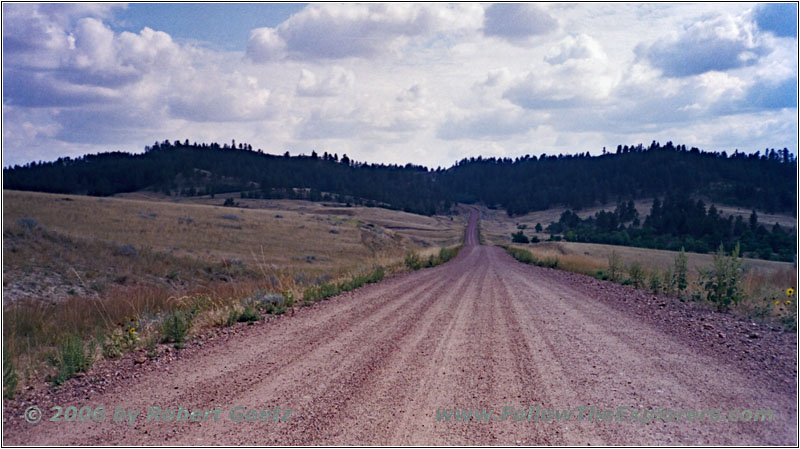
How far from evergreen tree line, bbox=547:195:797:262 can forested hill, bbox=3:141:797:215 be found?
19.1m

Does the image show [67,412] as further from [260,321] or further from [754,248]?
[754,248]

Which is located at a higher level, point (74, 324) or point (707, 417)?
point (707, 417)

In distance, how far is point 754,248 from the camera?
64625 mm

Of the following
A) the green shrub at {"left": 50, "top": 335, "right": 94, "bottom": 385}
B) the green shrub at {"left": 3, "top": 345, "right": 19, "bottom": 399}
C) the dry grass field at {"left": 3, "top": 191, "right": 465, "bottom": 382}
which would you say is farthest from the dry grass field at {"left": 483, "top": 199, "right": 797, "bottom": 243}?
the green shrub at {"left": 3, "top": 345, "right": 19, "bottom": 399}

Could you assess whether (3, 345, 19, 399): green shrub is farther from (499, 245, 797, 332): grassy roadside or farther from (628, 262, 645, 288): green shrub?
(628, 262, 645, 288): green shrub

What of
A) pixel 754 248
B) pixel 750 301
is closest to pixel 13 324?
pixel 750 301

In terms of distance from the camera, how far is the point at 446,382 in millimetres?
6074

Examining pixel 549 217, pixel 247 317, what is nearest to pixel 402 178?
pixel 549 217

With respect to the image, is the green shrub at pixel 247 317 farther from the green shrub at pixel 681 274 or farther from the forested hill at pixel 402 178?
the forested hill at pixel 402 178

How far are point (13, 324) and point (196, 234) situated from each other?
3254cm

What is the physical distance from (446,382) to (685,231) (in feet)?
316

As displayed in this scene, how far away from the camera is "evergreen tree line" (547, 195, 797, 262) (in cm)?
6662

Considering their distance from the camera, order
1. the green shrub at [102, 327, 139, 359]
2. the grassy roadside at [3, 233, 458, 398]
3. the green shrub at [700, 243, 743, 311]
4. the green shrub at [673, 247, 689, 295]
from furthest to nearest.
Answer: the green shrub at [673, 247, 689, 295]
the green shrub at [700, 243, 743, 311]
the green shrub at [102, 327, 139, 359]
the grassy roadside at [3, 233, 458, 398]

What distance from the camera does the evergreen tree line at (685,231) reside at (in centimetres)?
6662
